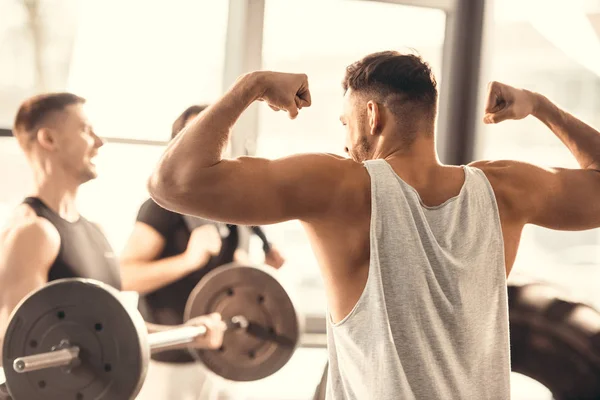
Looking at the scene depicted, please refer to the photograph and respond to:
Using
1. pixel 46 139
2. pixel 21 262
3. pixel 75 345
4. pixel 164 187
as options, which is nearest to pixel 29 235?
pixel 21 262

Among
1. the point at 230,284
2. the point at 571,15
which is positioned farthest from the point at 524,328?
the point at 571,15

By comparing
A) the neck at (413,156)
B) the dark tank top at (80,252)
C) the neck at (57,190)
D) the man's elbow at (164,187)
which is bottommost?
the dark tank top at (80,252)

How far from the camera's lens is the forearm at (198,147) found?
106cm

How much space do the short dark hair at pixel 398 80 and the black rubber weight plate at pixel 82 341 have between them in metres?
0.77

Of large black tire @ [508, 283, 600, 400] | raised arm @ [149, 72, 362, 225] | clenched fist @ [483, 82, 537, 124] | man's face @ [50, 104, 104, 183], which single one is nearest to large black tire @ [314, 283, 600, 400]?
large black tire @ [508, 283, 600, 400]

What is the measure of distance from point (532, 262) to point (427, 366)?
2379 millimetres

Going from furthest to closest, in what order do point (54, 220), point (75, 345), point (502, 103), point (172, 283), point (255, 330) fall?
point (172, 283), point (54, 220), point (255, 330), point (75, 345), point (502, 103)

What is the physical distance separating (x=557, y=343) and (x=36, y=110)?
1942 mm

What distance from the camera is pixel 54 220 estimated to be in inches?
92.8

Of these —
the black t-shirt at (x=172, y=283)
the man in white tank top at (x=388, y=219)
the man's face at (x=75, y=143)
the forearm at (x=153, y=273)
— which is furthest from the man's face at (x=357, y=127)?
the man's face at (x=75, y=143)

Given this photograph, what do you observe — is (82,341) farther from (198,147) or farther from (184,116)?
(184,116)

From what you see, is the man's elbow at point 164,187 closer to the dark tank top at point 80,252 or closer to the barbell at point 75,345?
the barbell at point 75,345

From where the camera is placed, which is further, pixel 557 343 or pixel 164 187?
pixel 557 343

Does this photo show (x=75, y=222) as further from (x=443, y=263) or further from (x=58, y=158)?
(x=443, y=263)
